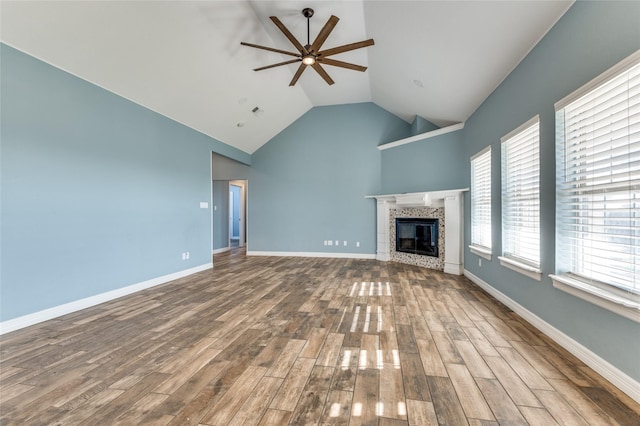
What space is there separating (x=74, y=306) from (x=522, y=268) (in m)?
5.11

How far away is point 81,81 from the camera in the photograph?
11.1 ft

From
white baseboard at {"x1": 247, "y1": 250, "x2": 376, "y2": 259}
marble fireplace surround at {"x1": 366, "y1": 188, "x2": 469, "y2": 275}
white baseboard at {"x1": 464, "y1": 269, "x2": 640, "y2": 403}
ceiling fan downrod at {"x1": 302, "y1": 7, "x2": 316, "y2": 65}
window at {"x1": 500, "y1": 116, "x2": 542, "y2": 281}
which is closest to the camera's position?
white baseboard at {"x1": 464, "y1": 269, "x2": 640, "y2": 403}

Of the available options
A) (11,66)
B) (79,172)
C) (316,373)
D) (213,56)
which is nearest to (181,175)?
Result: (79,172)

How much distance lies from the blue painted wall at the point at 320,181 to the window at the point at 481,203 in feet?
8.56

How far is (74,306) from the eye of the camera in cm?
330

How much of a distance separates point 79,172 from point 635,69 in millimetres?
5154

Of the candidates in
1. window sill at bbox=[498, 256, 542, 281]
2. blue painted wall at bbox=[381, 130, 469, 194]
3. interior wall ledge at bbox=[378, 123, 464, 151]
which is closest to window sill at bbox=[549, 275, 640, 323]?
window sill at bbox=[498, 256, 542, 281]

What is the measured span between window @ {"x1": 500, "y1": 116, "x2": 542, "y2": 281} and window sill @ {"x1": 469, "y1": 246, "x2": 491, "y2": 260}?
0.41 meters

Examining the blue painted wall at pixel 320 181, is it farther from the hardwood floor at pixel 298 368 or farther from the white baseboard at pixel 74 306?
the hardwood floor at pixel 298 368

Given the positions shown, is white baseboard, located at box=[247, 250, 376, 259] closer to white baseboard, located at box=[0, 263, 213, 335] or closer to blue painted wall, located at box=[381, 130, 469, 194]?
blue painted wall, located at box=[381, 130, 469, 194]

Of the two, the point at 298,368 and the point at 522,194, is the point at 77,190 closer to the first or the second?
the point at 298,368

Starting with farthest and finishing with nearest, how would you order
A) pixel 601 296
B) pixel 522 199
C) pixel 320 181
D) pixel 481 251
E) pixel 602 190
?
pixel 320 181 < pixel 481 251 < pixel 522 199 < pixel 602 190 < pixel 601 296

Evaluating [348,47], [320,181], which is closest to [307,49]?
[348,47]

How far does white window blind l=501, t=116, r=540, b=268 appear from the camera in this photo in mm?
2869
